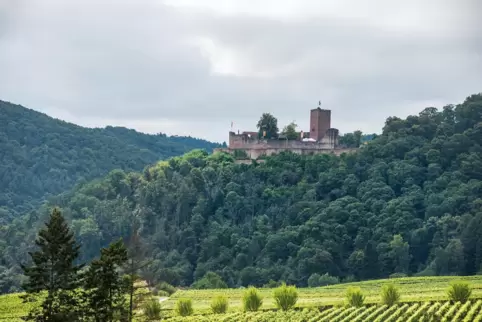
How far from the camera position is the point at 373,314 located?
44000 millimetres

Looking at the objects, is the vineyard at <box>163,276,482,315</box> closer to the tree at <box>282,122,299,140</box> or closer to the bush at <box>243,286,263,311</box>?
the bush at <box>243,286,263,311</box>

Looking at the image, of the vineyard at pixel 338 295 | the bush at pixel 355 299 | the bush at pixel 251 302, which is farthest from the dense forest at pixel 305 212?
the bush at pixel 355 299

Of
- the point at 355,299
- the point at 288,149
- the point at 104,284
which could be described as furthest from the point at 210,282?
the point at 104,284

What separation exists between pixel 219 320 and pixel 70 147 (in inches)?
4250

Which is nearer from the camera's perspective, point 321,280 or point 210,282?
point 321,280

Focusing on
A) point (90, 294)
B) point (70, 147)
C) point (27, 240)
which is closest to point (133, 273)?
point (90, 294)

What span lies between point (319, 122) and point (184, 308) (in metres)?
43.5

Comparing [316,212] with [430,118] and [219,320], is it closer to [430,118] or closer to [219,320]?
[430,118]

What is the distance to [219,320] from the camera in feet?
142

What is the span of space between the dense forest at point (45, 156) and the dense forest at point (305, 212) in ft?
110

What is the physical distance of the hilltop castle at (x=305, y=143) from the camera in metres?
87.3

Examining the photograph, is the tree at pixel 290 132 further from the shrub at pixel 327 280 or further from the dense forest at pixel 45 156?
the dense forest at pixel 45 156

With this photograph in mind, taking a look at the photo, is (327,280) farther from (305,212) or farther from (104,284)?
(104,284)

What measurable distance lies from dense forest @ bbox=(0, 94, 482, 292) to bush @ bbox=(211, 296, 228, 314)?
830 inches
